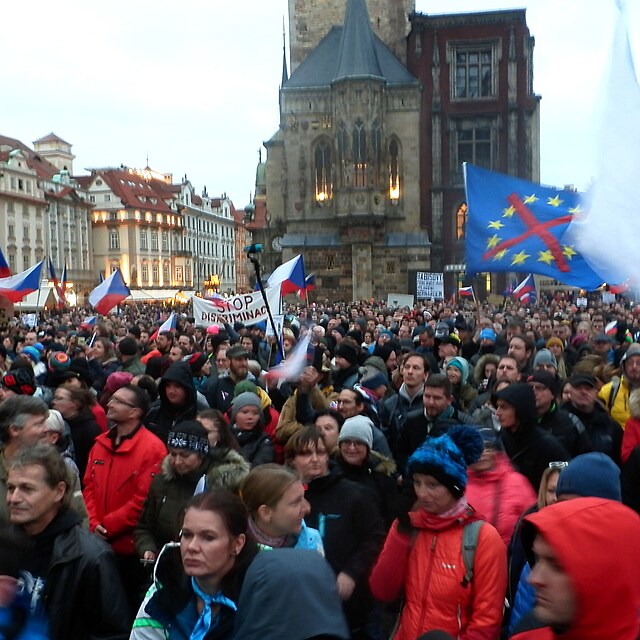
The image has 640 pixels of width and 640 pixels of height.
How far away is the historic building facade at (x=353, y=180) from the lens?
134ft

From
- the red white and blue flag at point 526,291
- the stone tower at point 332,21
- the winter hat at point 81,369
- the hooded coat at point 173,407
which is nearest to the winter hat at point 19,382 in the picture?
the winter hat at point 81,369

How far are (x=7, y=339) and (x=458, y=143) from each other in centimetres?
3551

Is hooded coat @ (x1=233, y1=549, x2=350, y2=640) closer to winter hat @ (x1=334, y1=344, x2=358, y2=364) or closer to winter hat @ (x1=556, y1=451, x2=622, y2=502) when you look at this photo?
winter hat @ (x1=556, y1=451, x2=622, y2=502)

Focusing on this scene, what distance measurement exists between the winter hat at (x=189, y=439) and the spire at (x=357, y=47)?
38635 mm

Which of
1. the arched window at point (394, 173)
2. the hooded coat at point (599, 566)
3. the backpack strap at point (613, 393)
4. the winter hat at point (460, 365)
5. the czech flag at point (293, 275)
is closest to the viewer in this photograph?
the hooded coat at point (599, 566)

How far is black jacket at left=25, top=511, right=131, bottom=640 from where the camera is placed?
2.93 meters

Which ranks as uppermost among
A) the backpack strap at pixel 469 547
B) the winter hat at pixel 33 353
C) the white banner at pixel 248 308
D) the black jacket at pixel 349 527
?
the white banner at pixel 248 308

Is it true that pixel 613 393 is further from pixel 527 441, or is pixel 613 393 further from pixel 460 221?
pixel 460 221

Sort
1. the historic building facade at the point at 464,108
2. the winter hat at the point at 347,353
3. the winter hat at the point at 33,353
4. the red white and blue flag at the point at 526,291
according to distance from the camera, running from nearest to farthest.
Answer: the winter hat at the point at 347,353 < the winter hat at the point at 33,353 < the red white and blue flag at the point at 526,291 < the historic building facade at the point at 464,108

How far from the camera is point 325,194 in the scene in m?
42.3

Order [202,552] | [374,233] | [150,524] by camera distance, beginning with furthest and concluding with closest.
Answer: [374,233] < [150,524] < [202,552]

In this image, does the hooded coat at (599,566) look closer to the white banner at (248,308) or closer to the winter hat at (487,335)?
the winter hat at (487,335)

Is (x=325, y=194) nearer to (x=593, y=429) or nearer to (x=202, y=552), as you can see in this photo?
(x=593, y=429)

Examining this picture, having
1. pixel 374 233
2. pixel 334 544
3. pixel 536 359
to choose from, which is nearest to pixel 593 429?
pixel 536 359
